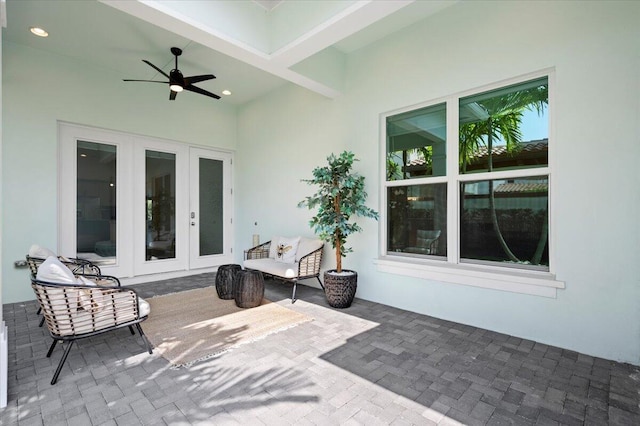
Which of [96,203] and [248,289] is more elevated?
[96,203]

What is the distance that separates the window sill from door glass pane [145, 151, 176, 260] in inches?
159

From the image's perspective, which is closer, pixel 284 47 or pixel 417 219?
pixel 284 47

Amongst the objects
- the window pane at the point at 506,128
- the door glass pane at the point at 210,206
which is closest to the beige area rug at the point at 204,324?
the door glass pane at the point at 210,206

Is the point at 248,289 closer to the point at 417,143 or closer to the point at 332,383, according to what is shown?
the point at 332,383

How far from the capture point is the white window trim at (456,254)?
2961mm

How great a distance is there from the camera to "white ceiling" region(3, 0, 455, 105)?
2.84 m

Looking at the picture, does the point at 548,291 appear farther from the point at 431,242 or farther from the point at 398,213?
the point at 398,213

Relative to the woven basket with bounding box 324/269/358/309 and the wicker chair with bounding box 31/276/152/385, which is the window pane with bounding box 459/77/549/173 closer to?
the woven basket with bounding box 324/269/358/309

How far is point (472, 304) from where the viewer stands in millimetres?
3361

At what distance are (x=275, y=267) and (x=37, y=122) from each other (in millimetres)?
4042

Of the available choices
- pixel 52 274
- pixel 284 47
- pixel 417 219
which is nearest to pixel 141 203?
pixel 52 274

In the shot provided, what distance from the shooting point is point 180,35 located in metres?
3.26

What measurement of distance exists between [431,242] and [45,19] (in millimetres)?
5454

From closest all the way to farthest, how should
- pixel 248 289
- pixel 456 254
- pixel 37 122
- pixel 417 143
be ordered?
pixel 456 254 → pixel 248 289 → pixel 417 143 → pixel 37 122
